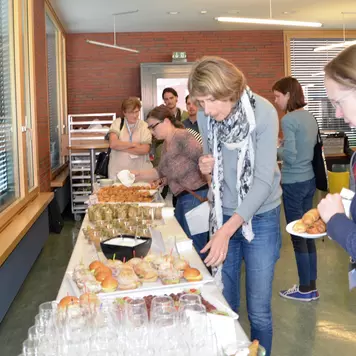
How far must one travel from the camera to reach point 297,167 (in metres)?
4.19

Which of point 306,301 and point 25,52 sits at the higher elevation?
point 25,52

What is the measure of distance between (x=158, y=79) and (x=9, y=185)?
610 cm

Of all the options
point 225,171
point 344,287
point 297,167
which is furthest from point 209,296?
point 344,287

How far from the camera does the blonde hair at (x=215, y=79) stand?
2.14 m

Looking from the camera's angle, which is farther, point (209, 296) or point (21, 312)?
Answer: point (21, 312)

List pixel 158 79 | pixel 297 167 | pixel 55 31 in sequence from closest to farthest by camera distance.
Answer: pixel 297 167, pixel 55 31, pixel 158 79

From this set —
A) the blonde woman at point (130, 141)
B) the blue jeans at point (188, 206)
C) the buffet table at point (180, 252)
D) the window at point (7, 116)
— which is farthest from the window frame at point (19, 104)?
the buffet table at point (180, 252)

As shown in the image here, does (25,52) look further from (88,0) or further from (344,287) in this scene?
(344,287)

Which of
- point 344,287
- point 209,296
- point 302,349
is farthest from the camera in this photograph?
point 344,287

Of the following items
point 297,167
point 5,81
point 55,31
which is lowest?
point 297,167

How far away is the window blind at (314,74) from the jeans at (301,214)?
7.85m

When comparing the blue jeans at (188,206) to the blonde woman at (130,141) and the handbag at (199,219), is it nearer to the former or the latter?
the handbag at (199,219)

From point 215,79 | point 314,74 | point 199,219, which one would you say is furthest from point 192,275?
point 314,74


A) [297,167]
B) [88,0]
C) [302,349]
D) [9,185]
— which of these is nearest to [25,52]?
[9,185]
